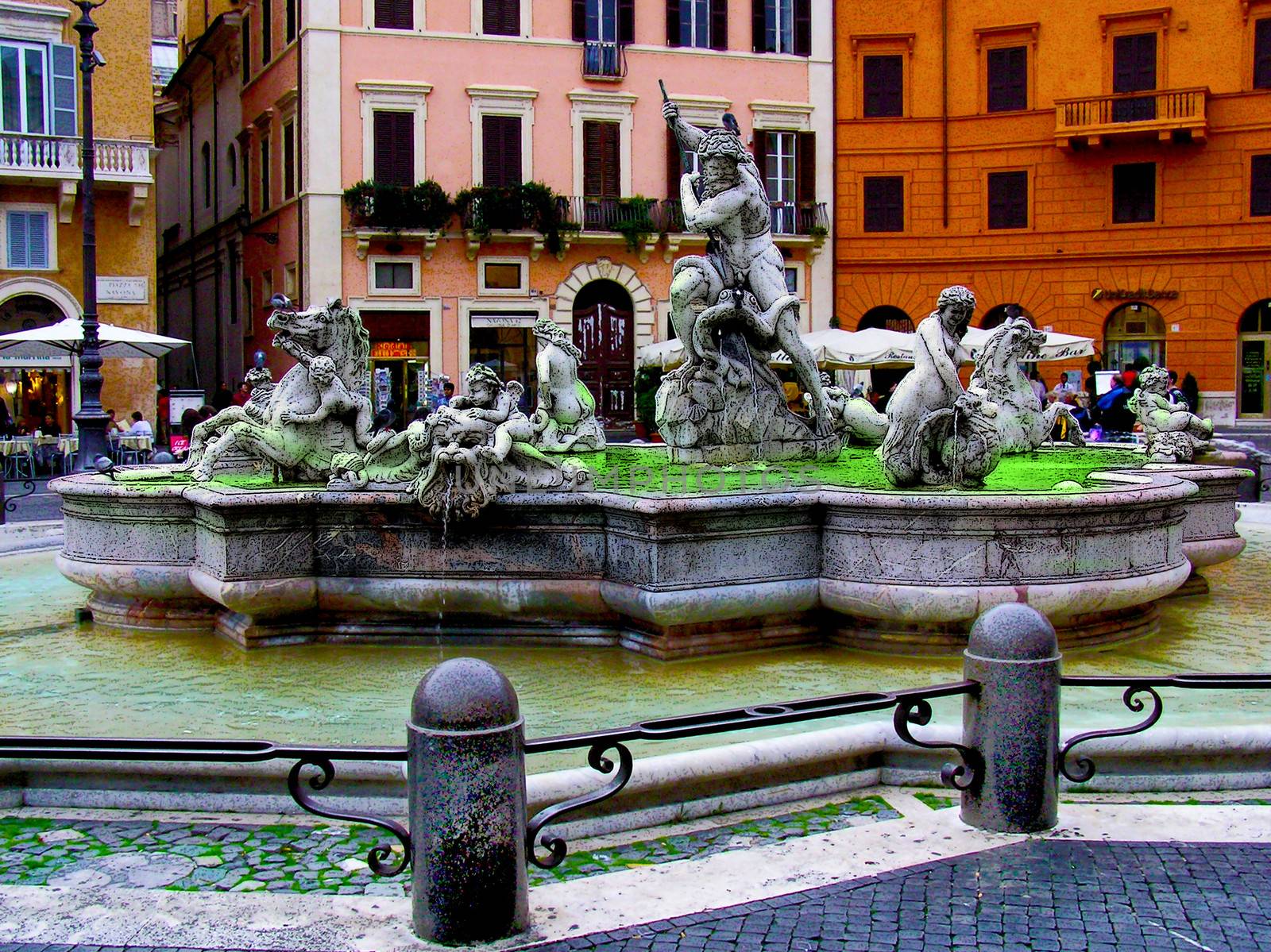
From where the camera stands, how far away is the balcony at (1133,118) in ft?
100

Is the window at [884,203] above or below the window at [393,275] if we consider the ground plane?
above

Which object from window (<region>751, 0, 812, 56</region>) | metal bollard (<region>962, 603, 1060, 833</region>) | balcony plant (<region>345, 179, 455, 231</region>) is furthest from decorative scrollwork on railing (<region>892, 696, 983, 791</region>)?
window (<region>751, 0, 812, 56</region>)

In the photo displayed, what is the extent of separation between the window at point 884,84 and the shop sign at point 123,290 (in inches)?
663

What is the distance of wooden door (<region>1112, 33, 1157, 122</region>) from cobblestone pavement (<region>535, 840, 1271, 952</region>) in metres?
29.7

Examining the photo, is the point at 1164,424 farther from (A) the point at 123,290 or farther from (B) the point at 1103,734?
(A) the point at 123,290

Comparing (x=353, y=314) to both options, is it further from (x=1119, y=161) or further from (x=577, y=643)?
(x=1119, y=161)

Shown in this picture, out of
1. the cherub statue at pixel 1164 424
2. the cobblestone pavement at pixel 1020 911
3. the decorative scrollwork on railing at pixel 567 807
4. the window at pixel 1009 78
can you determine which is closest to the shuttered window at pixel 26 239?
the window at pixel 1009 78

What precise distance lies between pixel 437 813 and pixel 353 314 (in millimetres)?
5333

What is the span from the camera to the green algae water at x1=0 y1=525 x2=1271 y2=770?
5.76 metres

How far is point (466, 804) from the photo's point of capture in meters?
3.57

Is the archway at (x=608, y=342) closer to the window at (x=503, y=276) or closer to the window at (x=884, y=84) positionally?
the window at (x=503, y=276)

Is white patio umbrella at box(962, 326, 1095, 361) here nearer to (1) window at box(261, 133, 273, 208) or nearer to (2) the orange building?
(2) the orange building

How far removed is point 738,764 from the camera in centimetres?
466

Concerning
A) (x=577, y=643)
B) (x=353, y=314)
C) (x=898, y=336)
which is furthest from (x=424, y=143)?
(x=577, y=643)
